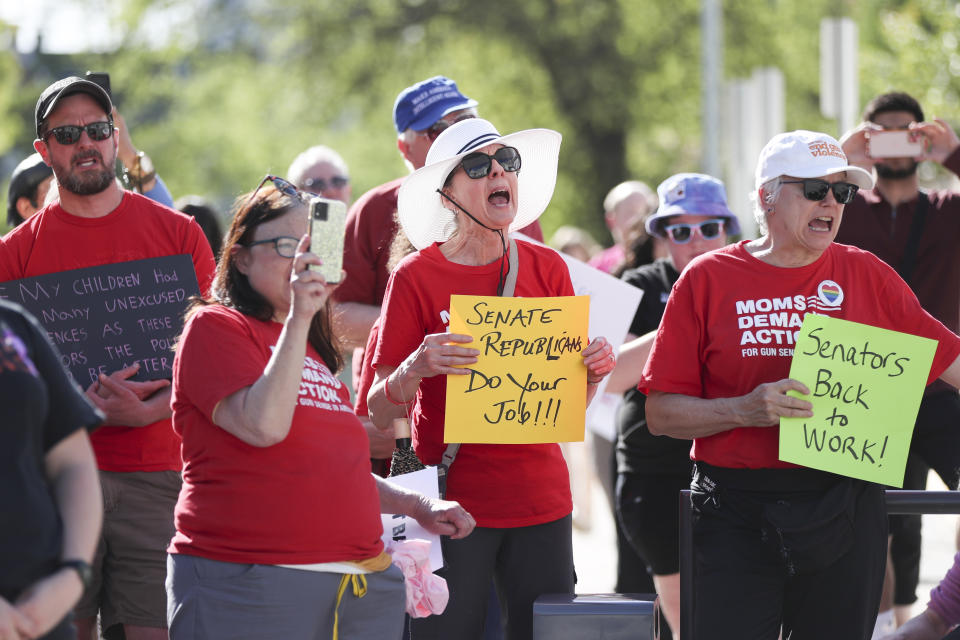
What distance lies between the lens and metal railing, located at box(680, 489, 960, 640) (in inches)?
158

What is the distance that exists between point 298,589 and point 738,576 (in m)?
1.35

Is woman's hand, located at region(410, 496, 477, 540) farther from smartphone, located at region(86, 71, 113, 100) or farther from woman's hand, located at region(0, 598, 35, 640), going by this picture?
smartphone, located at region(86, 71, 113, 100)

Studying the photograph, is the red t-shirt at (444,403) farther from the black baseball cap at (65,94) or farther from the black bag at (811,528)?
the black baseball cap at (65,94)

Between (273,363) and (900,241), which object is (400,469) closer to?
(273,363)

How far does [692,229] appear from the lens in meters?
5.43

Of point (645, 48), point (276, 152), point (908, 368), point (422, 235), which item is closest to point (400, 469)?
point (422, 235)

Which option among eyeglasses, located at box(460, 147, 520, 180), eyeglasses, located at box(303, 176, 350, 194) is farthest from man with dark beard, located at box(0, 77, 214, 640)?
eyeglasses, located at box(303, 176, 350, 194)

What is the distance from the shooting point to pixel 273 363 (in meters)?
3.17

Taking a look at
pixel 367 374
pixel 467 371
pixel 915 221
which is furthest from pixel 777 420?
pixel 915 221

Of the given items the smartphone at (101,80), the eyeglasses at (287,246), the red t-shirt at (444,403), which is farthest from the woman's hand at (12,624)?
the smartphone at (101,80)

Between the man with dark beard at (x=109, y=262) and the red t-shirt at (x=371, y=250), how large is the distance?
0.96 m

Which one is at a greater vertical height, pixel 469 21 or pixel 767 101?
pixel 469 21

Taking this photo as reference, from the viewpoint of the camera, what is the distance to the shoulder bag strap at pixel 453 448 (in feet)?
13.2

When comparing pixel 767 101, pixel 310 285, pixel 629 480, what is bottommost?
pixel 629 480
